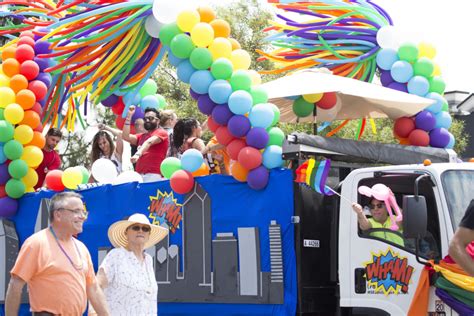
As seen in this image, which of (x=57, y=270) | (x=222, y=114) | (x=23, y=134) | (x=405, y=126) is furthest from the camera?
(x=23, y=134)

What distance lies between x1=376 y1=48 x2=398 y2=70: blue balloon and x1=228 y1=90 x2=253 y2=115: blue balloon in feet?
8.67

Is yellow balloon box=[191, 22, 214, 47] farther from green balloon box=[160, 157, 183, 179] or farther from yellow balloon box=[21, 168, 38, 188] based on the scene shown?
yellow balloon box=[21, 168, 38, 188]

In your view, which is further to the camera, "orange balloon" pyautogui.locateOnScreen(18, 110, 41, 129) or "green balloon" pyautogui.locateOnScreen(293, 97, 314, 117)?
"orange balloon" pyautogui.locateOnScreen(18, 110, 41, 129)

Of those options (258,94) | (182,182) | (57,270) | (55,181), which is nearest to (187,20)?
(258,94)

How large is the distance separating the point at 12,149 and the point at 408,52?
16.8 feet

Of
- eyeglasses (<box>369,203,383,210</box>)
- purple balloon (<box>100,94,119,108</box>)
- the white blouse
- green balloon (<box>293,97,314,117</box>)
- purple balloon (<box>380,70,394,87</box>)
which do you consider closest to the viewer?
the white blouse

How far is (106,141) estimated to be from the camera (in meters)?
11.3

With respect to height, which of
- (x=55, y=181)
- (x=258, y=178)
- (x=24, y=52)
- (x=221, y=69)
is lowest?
(x=258, y=178)

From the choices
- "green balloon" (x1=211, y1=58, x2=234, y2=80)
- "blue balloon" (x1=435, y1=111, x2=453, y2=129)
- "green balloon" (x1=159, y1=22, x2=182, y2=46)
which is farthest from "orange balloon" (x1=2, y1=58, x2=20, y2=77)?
"blue balloon" (x1=435, y1=111, x2=453, y2=129)

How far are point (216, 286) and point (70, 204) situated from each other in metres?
2.83

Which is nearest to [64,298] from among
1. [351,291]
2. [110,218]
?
[351,291]

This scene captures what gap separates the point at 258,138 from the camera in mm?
8578

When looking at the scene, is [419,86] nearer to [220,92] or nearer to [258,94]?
[258,94]

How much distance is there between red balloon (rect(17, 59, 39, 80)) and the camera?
11.2 metres
